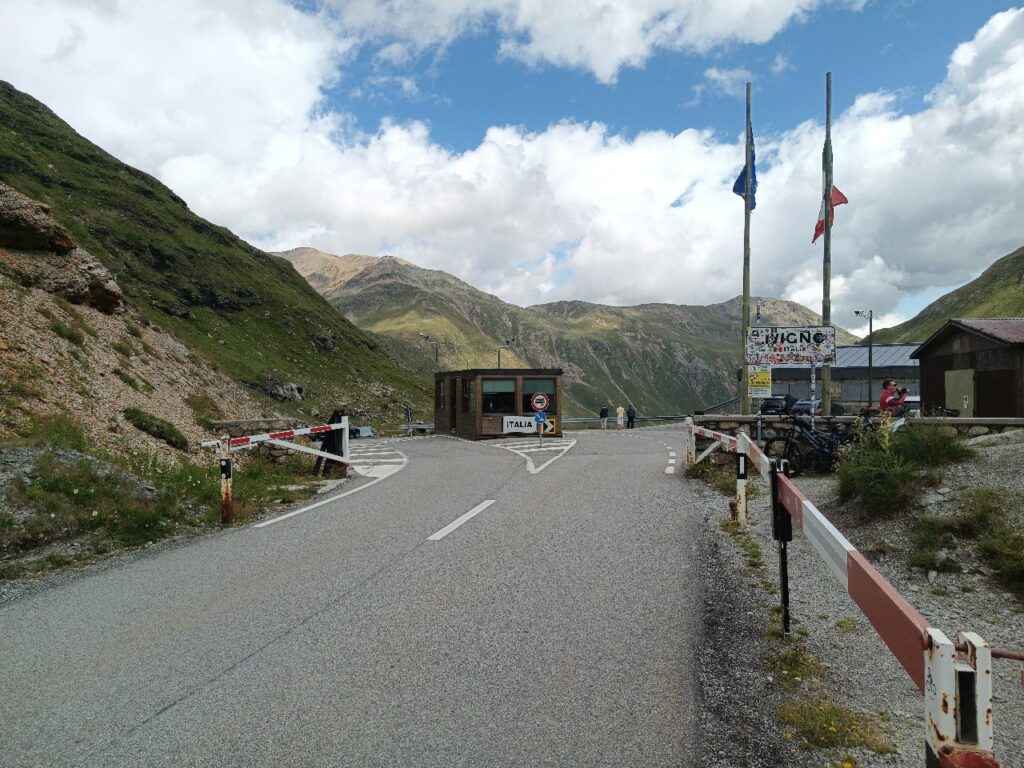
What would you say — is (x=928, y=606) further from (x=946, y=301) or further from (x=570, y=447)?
(x=946, y=301)

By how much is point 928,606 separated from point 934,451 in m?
3.77

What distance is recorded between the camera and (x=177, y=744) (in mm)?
3367

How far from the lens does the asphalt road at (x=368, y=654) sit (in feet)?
11.0

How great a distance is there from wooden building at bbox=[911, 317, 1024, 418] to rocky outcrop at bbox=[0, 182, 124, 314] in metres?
23.3

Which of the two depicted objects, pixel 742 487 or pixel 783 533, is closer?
pixel 783 533

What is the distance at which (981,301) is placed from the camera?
148 metres

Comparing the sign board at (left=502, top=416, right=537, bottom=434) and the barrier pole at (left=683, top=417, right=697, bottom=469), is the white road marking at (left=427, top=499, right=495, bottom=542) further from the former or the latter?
the sign board at (left=502, top=416, right=537, bottom=434)

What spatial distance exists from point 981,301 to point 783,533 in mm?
174956

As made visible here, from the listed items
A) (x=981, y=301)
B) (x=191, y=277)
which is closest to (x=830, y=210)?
(x=191, y=277)

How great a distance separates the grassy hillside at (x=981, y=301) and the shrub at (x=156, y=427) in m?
145

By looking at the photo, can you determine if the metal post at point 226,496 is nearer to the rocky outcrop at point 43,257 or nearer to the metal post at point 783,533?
the metal post at point 783,533

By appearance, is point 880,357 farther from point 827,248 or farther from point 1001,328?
point 827,248

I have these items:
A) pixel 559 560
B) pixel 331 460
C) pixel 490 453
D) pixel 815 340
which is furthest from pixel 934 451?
pixel 490 453

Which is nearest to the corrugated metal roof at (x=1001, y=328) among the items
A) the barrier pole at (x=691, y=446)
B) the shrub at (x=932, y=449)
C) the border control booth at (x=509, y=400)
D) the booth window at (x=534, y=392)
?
the barrier pole at (x=691, y=446)
